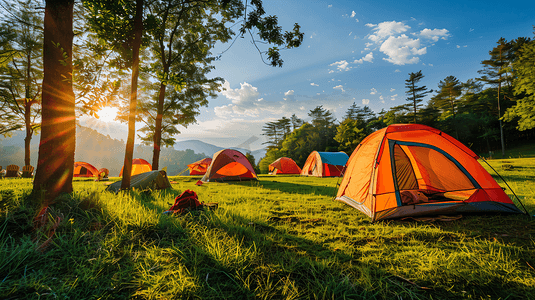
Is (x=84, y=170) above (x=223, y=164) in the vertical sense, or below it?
below

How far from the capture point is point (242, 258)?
2.09m

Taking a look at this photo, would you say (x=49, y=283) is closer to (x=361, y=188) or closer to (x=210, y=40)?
(x=361, y=188)

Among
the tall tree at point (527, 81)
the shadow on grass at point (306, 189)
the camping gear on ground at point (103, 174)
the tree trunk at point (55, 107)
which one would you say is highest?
the tall tree at point (527, 81)

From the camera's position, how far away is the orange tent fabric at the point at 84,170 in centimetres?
1673

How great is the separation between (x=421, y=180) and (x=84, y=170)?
24152 mm

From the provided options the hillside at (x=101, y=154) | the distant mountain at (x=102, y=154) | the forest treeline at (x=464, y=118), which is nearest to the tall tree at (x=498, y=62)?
the forest treeline at (x=464, y=118)

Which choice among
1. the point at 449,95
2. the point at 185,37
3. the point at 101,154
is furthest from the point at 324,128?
the point at 101,154

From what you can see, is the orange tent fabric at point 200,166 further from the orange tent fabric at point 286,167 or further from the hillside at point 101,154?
the hillside at point 101,154

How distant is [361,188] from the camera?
4598 millimetres

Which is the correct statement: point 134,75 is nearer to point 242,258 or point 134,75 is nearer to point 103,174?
point 242,258

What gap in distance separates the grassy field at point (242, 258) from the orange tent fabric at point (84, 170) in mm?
17723

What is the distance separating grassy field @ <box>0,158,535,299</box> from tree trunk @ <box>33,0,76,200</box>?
542 mm

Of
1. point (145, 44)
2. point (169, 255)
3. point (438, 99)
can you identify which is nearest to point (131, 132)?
point (145, 44)

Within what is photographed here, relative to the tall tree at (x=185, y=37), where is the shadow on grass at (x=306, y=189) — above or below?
below
